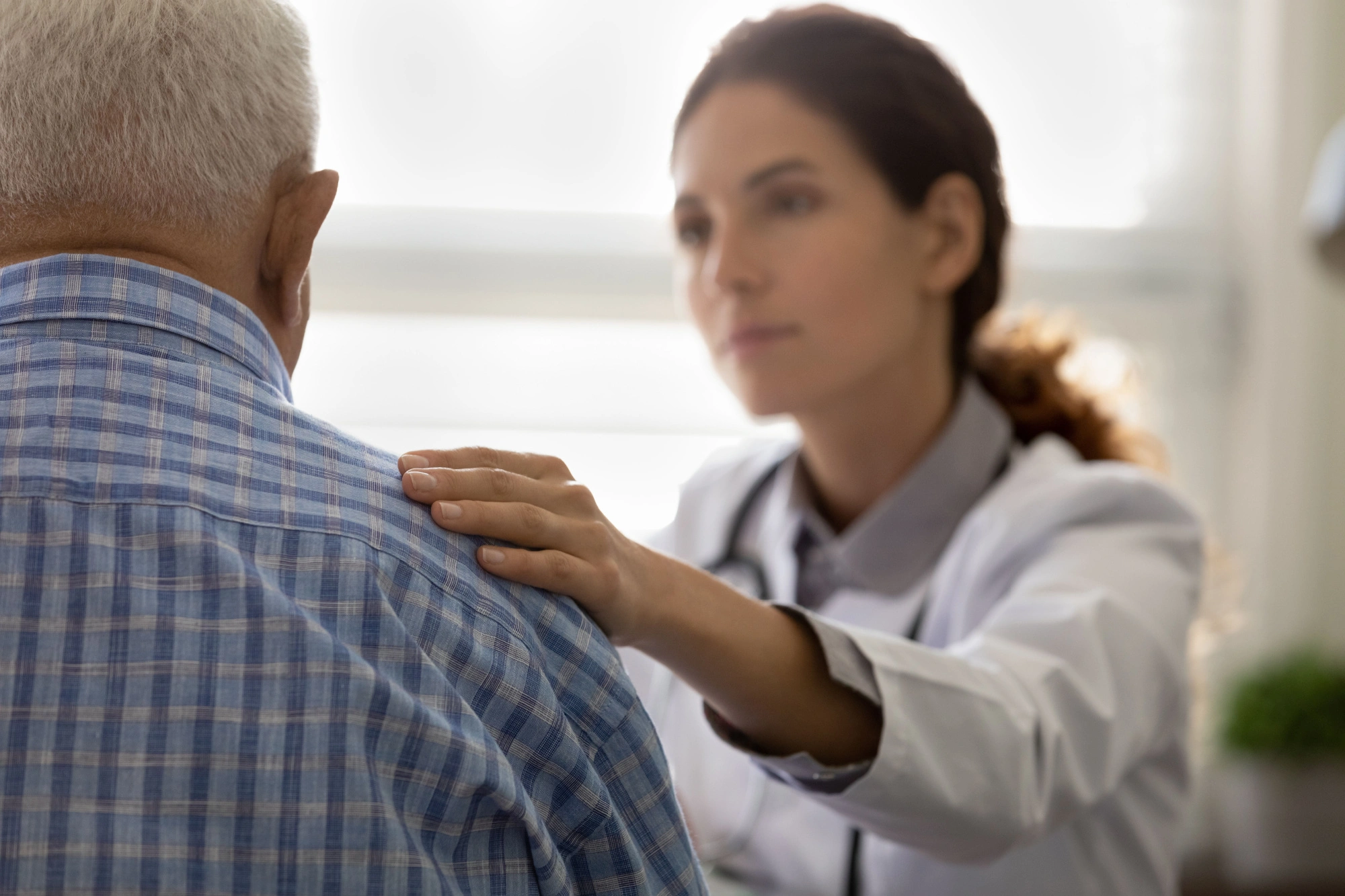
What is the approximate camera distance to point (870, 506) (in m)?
1.49

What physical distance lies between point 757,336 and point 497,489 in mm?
665

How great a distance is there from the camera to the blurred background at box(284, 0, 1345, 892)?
2277mm

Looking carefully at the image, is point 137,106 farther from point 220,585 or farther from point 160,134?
point 220,585

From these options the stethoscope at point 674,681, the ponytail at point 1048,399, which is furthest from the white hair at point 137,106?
the ponytail at point 1048,399

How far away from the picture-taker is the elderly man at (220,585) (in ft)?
1.87

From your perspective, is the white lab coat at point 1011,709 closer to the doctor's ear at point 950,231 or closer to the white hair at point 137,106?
the doctor's ear at point 950,231

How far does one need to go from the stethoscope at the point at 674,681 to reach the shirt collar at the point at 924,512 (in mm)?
66

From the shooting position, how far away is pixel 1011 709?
1.00 meters

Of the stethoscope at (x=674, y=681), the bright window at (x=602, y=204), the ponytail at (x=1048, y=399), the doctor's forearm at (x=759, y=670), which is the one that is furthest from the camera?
the bright window at (x=602, y=204)

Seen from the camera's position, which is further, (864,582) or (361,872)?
(864,582)

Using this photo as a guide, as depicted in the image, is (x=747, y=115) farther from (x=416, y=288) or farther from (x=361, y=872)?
(x=416, y=288)

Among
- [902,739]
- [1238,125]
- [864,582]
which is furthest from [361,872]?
[1238,125]

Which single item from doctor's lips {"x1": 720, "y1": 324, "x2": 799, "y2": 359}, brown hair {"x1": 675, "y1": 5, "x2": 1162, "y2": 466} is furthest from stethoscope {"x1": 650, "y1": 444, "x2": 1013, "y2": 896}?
doctor's lips {"x1": 720, "y1": 324, "x2": 799, "y2": 359}

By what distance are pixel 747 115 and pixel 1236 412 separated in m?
1.54
